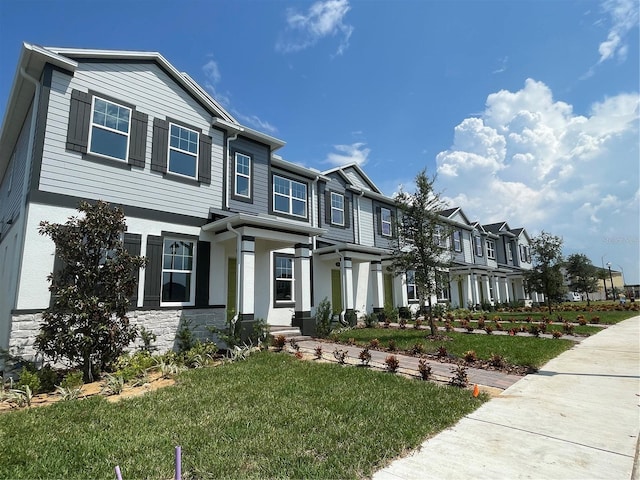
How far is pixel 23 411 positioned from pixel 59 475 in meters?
2.83

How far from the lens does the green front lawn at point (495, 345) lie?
28.8ft

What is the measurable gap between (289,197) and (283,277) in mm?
3376

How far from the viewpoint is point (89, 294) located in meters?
7.12

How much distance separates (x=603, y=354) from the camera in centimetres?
938

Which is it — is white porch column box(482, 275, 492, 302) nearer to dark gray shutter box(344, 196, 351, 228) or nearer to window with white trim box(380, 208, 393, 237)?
window with white trim box(380, 208, 393, 237)

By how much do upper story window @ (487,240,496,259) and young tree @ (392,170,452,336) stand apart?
78.8 feet

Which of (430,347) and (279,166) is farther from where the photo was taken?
(279,166)

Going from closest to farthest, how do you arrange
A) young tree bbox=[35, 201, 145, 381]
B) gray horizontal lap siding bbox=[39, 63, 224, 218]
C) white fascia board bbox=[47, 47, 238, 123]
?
young tree bbox=[35, 201, 145, 381] < gray horizontal lap siding bbox=[39, 63, 224, 218] < white fascia board bbox=[47, 47, 238, 123]

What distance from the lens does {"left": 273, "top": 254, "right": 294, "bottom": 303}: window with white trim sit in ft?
45.3

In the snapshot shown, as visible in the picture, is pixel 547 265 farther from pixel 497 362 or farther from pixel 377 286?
pixel 497 362

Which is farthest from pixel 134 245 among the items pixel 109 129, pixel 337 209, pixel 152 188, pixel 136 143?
pixel 337 209

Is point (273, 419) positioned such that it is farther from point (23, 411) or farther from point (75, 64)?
point (75, 64)

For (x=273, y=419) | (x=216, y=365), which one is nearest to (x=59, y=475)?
(x=273, y=419)

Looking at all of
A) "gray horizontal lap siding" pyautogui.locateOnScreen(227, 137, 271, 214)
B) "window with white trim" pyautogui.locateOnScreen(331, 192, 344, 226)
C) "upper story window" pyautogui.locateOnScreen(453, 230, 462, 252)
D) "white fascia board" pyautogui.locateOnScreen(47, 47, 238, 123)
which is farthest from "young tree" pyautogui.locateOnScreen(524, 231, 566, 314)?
"white fascia board" pyautogui.locateOnScreen(47, 47, 238, 123)
